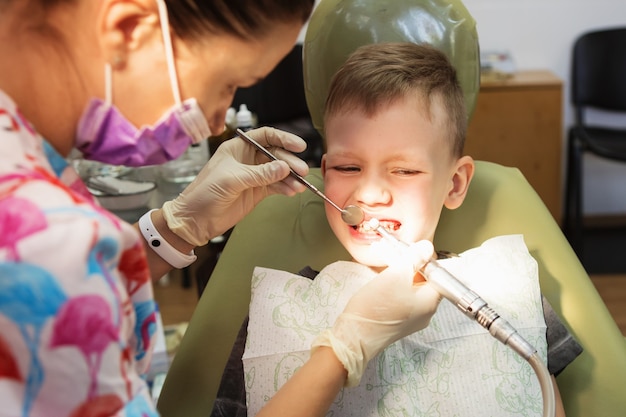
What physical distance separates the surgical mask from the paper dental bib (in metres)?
0.48

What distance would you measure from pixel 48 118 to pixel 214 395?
2.52 ft

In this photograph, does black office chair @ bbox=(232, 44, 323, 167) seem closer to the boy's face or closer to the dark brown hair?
the boy's face

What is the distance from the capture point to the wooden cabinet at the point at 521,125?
11.9 ft

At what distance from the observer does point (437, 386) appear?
1253mm

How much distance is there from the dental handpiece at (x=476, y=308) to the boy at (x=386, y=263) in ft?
0.60

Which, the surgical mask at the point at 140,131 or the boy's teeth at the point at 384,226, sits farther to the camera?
the boy's teeth at the point at 384,226

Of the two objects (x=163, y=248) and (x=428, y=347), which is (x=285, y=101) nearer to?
(x=163, y=248)

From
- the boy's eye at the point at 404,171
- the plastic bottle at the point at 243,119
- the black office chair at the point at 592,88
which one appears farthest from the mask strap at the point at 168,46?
the black office chair at the point at 592,88

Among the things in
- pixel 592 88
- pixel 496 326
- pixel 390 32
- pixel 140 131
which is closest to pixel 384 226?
pixel 496 326

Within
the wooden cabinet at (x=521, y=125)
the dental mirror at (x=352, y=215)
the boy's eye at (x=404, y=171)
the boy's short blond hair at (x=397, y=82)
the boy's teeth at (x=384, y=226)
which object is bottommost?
the wooden cabinet at (x=521, y=125)

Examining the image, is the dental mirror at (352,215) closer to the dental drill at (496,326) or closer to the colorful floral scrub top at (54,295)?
the dental drill at (496,326)

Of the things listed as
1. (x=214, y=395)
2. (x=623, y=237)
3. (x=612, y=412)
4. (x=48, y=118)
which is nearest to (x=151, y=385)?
(x=214, y=395)

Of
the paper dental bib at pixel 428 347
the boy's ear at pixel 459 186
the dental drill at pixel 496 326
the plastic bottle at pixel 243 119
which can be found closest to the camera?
the dental drill at pixel 496 326

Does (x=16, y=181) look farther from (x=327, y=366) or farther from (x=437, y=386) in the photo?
(x=437, y=386)
